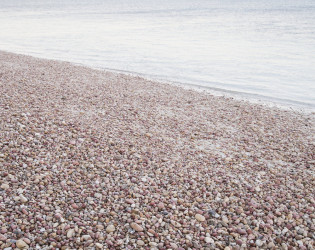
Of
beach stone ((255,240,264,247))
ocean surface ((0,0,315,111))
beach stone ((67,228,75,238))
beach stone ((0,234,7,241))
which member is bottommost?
beach stone ((255,240,264,247))

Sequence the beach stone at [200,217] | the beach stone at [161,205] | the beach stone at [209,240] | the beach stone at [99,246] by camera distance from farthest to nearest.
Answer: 1. the beach stone at [161,205]
2. the beach stone at [200,217]
3. the beach stone at [209,240]
4. the beach stone at [99,246]

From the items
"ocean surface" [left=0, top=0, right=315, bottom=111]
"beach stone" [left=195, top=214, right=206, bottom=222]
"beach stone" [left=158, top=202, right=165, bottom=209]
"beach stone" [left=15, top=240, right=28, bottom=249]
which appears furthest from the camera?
"ocean surface" [left=0, top=0, right=315, bottom=111]

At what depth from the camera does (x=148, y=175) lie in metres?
4.80

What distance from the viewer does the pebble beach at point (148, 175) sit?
362 centimetres

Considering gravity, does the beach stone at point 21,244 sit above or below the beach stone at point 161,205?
below

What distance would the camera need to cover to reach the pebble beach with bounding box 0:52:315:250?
3.62m

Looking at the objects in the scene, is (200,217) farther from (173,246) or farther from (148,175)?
(148,175)

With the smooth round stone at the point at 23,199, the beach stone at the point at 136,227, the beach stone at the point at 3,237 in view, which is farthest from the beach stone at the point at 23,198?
the beach stone at the point at 136,227

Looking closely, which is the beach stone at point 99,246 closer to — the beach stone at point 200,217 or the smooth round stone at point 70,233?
the smooth round stone at point 70,233

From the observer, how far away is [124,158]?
17.2ft

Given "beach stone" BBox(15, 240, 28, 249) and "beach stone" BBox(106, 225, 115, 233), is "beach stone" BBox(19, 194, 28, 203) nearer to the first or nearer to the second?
"beach stone" BBox(15, 240, 28, 249)

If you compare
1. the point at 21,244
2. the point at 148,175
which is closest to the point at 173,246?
the point at 148,175

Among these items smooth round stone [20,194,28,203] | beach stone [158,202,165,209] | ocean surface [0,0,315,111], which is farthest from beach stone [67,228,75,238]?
ocean surface [0,0,315,111]

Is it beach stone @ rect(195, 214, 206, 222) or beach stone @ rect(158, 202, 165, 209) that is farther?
beach stone @ rect(158, 202, 165, 209)
